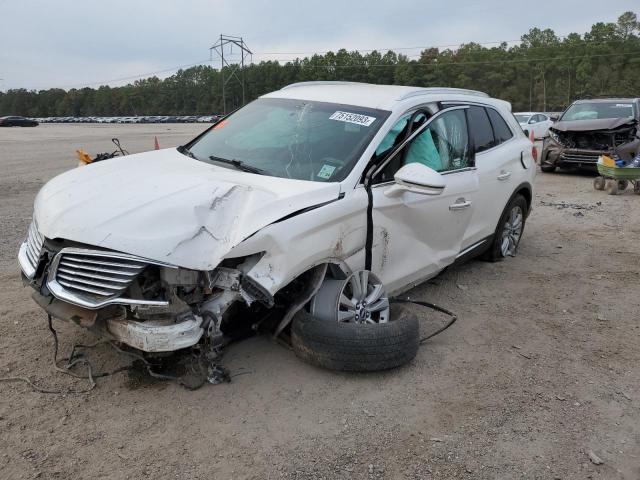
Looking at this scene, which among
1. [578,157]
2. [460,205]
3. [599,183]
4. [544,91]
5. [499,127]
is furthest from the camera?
[544,91]

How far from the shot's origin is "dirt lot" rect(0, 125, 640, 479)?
277 centimetres

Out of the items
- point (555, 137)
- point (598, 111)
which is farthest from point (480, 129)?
point (598, 111)

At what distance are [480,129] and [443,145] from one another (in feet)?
2.90

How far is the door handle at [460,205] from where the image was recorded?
4539mm

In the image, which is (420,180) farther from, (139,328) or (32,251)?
(32,251)

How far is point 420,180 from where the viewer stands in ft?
11.6

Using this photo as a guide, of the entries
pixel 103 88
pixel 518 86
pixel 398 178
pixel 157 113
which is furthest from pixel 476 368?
pixel 103 88

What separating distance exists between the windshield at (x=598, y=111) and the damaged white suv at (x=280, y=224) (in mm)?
9820

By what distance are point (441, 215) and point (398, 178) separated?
974 millimetres

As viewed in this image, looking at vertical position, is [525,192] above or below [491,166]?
below

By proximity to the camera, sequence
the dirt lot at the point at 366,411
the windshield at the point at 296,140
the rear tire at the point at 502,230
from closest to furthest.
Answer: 1. the dirt lot at the point at 366,411
2. the windshield at the point at 296,140
3. the rear tire at the point at 502,230

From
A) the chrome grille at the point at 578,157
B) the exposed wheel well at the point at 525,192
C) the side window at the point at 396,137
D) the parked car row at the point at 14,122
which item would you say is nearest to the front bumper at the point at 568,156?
the chrome grille at the point at 578,157

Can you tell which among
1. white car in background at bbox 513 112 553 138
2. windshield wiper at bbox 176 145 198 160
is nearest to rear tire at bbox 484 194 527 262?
windshield wiper at bbox 176 145 198 160

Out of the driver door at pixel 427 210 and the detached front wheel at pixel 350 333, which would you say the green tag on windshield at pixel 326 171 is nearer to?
the driver door at pixel 427 210
